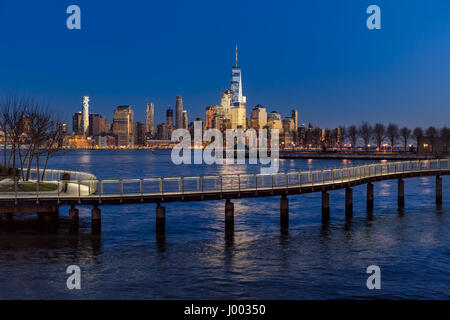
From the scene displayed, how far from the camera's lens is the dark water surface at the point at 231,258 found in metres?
24.3

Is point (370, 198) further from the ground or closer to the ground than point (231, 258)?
further from the ground

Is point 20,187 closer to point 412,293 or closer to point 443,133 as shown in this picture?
point 412,293

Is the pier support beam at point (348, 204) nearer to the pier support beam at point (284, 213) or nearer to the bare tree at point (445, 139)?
the pier support beam at point (284, 213)

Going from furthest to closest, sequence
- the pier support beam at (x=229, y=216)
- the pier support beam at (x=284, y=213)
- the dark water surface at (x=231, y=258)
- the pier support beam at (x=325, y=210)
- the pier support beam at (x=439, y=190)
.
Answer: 1. the pier support beam at (x=439, y=190)
2. the pier support beam at (x=325, y=210)
3. the pier support beam at (x=284, y=213)
4. the pier support beam at (x=229, y=216)
5. the dark water surface at (x=231, y=258)

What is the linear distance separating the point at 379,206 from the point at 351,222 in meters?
13.5

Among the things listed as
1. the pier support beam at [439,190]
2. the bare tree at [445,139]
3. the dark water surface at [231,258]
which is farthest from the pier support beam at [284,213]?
the bare tree at [445,139]

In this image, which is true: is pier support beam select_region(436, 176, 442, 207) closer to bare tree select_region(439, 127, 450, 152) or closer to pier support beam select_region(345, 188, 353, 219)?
pier support beam select_region(345, 188, 353, 219)

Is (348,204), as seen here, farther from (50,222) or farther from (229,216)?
(50,222)

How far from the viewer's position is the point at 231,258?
3041 centimetres

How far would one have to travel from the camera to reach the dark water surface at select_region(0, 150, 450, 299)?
24.3 meters

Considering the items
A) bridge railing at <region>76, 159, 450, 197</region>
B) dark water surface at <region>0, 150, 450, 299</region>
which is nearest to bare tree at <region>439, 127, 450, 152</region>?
bridge railing at <region>76, 159, 450, 197</region>

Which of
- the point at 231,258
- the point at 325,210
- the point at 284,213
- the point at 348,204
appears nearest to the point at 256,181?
the point at 284,213

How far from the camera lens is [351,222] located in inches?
1715
